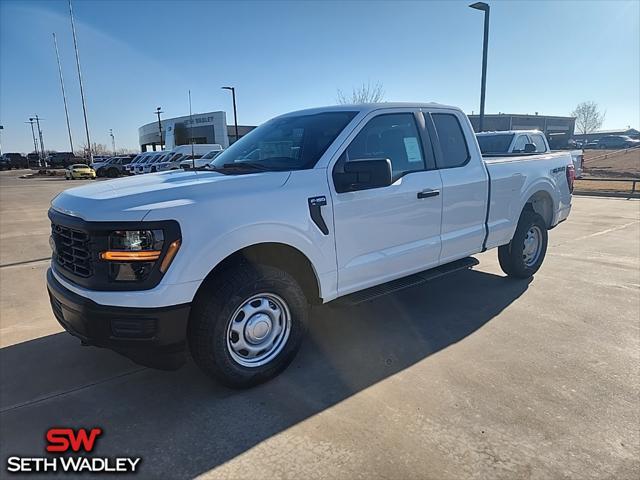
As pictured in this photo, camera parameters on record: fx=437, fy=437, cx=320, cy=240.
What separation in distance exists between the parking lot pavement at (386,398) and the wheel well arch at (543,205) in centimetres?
127

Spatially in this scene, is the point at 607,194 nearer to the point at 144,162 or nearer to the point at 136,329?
the point at 136,329

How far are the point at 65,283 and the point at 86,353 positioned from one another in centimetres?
110

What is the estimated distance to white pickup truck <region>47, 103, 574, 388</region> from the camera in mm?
2623

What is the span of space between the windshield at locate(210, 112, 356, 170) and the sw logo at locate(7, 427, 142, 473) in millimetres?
2197

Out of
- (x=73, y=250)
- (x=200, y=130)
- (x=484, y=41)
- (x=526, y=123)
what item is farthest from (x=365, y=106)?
(x=526, y=123)

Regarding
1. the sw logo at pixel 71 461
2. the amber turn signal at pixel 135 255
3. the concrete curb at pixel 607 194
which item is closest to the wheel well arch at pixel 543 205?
the amber turn signal at pixel 135 255

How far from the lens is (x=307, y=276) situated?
3404mm

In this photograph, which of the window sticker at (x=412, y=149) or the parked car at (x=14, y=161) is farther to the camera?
the parked car at (x=14, y=161)

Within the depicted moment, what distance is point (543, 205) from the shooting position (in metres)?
5.79

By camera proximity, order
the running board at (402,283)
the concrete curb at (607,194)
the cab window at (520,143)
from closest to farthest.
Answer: the running board at (402,283)
the cab window at (520,143)
the concrete curb at (607,194)

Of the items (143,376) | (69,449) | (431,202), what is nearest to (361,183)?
(431,202)

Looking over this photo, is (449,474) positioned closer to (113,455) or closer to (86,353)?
(113,455)

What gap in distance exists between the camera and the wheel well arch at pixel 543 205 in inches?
219

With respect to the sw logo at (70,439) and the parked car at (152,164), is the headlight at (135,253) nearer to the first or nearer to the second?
the sw logo at (70,439)
